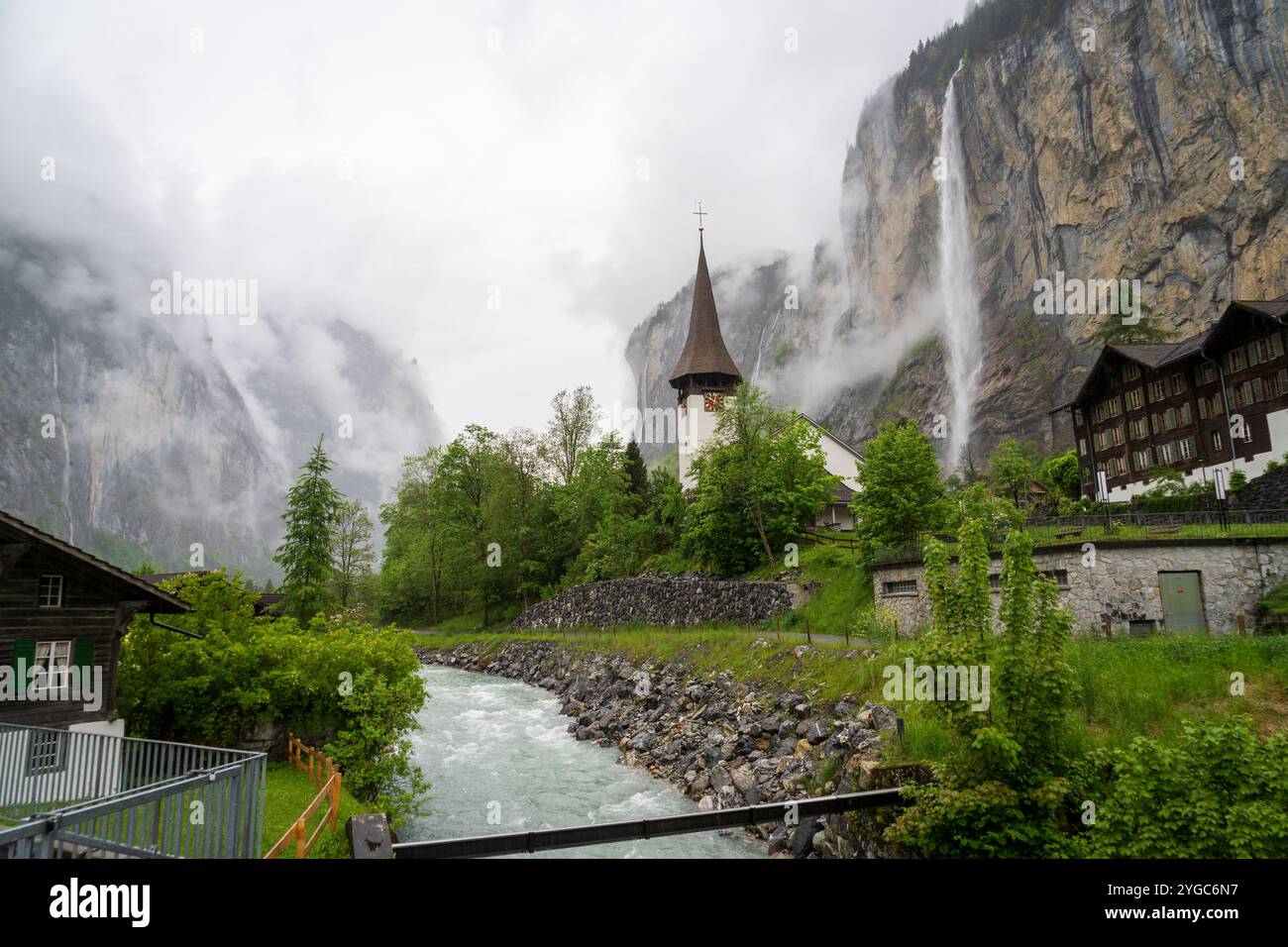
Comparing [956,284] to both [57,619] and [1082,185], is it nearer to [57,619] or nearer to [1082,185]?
[1082,185]

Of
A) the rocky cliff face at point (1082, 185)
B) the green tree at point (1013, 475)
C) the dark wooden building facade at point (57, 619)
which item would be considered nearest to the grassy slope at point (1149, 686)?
the dark wooden building facade at point (57, 619)

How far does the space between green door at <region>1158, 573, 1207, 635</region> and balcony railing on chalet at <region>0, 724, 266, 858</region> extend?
2114cm

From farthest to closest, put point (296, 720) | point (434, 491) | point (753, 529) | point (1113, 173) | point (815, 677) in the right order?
point (1113, 173) → point (434, 491) → point (753, 529) → point (815, 677) → point (296, 720)

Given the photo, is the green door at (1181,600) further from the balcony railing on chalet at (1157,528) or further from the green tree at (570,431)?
the green tree at (570,431)

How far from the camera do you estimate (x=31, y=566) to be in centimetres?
1606

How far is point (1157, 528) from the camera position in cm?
2289

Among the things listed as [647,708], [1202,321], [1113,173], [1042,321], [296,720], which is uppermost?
[1113,173]

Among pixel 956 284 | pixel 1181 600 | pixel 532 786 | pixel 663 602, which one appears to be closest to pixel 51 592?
pixel 532 786

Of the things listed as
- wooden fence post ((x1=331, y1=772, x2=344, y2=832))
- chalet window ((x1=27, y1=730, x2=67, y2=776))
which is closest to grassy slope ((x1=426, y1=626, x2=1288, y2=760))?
wooden fence post ((x1=331, y1=772, x2=344, y2=832))

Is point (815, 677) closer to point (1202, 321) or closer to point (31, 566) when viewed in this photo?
point (31, 566)

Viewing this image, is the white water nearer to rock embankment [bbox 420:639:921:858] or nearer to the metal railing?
rock embankment [bbox 420:639:921:858]

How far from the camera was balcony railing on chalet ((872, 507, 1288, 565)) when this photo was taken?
67.6 ft

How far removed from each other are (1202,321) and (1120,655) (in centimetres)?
8614
